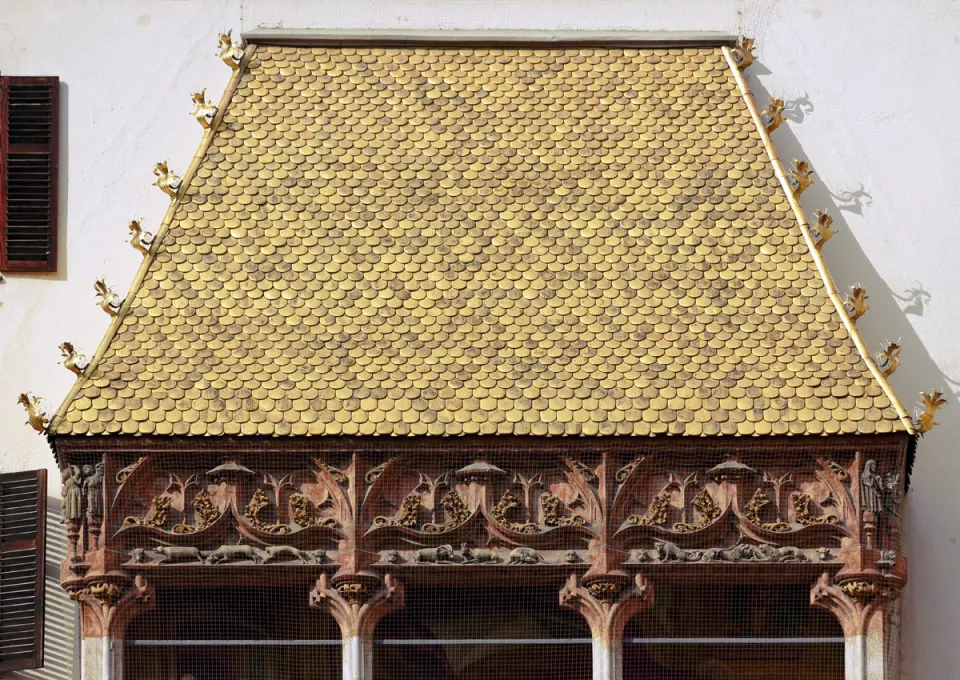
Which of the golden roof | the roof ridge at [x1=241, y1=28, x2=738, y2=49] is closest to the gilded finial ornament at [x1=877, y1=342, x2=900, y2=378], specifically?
the golden roof

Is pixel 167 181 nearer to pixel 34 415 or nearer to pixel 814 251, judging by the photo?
pixel 34 415

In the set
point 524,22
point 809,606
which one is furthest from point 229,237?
point 809,606

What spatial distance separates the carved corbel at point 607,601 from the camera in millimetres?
19172

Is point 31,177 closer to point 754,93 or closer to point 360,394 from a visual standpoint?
point 360,394

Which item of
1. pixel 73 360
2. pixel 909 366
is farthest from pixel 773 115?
pixel 73 360

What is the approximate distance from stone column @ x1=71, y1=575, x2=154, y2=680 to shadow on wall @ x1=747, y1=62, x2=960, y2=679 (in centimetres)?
634

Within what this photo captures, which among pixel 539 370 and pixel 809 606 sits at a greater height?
pixel 539 370

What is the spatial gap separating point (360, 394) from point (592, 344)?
Result: 1.92 metres

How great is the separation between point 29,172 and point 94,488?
4.15m

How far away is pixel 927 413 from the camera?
64.2ft

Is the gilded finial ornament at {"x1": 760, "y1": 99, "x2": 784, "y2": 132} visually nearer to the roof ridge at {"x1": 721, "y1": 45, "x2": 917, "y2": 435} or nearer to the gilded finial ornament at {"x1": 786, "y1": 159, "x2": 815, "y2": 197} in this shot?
the roof ridge at {"x1": 721, "y1": 45, "x2": 917, "y2": 435}

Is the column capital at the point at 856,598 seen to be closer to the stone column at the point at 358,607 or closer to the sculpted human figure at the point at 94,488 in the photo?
the stone column at the point at 358,607

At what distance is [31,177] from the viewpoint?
2223cm

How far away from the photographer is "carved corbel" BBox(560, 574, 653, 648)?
19172 millimetres
